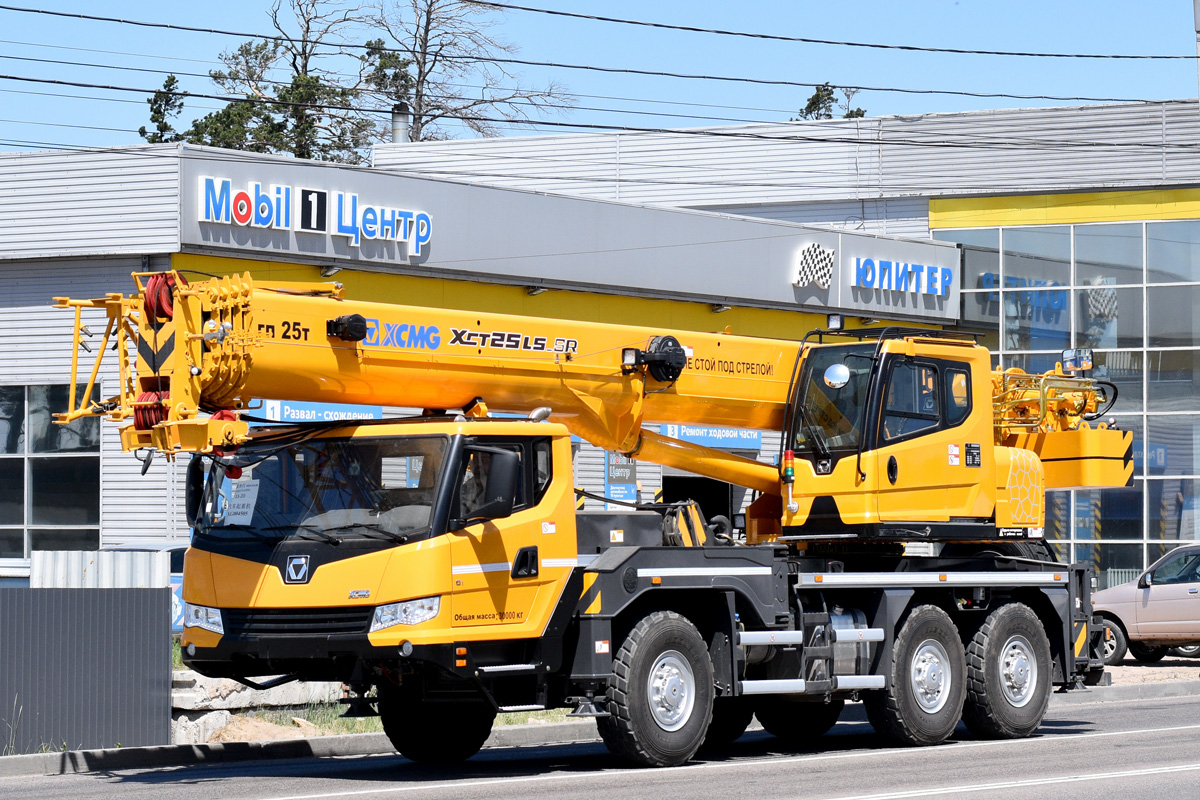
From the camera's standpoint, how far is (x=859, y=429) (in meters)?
14.1

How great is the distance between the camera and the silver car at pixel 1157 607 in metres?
23.0

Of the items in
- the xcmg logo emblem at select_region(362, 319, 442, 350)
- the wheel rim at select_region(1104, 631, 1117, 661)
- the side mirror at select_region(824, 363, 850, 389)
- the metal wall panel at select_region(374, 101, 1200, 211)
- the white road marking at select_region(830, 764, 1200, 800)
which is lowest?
the wheel rim at select_region(1104, 631, 1117, 661)

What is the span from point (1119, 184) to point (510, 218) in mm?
13351

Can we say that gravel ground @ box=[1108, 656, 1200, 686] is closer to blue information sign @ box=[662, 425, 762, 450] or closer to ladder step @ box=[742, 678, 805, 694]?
blue information sign @ box=[662, 425, 762, 450]

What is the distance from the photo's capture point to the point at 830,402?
14.2m

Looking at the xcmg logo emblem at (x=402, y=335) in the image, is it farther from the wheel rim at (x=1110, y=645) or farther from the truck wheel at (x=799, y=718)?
the wheel rim at (x=1110, y=645)

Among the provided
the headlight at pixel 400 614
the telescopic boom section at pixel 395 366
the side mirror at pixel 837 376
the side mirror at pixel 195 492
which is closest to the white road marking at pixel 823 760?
the headlight at pixel 400 614

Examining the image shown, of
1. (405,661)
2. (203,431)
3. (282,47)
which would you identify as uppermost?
(282,47)

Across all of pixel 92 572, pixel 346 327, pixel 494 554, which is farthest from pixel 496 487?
pixel 92 572

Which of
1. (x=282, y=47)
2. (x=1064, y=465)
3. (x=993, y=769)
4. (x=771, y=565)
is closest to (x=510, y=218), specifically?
(x=1064, y=465)

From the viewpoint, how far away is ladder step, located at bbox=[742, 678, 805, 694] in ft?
41.9

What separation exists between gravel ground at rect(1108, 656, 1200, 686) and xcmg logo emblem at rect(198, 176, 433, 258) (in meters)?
12.2

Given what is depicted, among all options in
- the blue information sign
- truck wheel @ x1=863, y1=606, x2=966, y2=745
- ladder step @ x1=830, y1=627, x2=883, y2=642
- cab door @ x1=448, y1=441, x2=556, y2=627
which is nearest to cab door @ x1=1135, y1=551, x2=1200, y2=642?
the blue information sign

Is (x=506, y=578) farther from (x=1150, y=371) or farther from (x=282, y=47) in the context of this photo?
(x=282, y=47)
